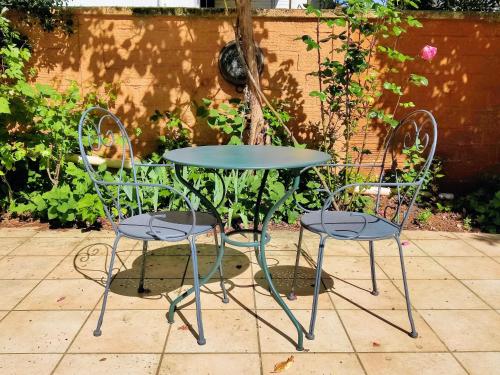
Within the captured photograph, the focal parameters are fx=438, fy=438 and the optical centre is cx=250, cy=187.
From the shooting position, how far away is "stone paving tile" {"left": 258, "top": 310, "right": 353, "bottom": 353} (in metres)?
2.30

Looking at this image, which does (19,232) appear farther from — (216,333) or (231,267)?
(216,333)

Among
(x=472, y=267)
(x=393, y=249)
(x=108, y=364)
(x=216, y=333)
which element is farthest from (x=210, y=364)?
(x=472, y=267)

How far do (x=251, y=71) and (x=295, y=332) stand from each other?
2816mm

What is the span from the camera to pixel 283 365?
7.02ft

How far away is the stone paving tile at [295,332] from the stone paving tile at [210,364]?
0.44 feet

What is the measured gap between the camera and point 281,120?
4438 millimetres

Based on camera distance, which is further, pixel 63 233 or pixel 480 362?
pixel 63 233

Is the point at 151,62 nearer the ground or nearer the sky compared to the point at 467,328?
nearer the sky

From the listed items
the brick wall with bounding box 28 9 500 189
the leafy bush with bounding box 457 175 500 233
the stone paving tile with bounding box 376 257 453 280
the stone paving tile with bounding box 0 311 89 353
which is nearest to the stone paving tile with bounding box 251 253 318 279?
the stone paving tile with bounding box 376 257 453 280

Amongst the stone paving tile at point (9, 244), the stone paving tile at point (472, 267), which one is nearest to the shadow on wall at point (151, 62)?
the stone paving tile at point (9, 244)

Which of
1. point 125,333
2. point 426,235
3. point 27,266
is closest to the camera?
point 125,333

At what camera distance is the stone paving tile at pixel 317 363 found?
2111 millimetres

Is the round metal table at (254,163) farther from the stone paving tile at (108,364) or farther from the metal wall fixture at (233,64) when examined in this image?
the metal wall fixture at (233,64)

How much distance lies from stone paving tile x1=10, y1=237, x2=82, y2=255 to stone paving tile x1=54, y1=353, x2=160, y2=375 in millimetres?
1535
